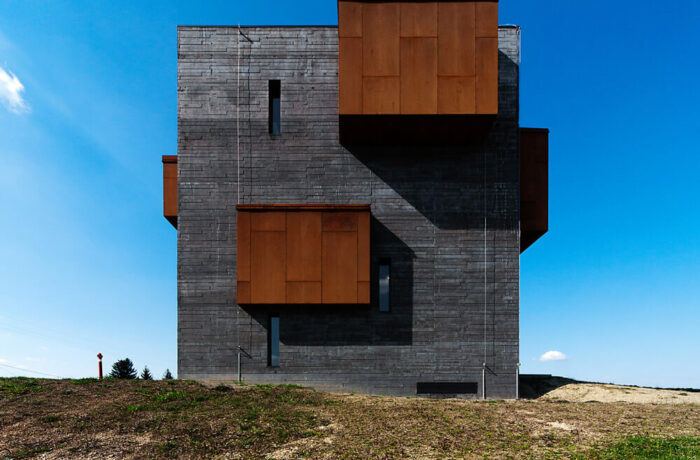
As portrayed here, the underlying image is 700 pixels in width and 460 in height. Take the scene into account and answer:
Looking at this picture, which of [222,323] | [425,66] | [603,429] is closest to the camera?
[603,429]

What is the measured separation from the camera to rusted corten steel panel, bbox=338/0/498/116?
12.2 meters

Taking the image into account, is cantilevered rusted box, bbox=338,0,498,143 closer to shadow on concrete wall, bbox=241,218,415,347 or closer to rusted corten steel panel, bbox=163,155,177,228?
shadow on concrete wall, bbox=241,218,415,347

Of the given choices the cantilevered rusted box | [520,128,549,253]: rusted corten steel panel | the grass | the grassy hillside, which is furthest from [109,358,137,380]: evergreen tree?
[520,128,549,253]: rusted corten steel panel

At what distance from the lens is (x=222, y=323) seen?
13.2 meters

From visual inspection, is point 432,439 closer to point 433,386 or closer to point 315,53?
point 433,386

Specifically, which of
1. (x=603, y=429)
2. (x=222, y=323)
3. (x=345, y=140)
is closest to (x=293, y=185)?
(x=345, y=140)

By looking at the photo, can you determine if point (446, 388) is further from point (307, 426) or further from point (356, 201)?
point (356, 201)

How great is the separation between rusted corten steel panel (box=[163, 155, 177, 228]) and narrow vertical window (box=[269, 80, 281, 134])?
392 cm

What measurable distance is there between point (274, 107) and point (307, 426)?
1070 cm

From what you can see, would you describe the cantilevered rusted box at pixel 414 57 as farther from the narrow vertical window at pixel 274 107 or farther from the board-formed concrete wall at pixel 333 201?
the narrow vertical window at pixel 274 107

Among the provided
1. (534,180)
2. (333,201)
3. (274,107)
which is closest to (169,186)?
(274,107)

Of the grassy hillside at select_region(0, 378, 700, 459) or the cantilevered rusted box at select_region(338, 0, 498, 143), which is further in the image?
the cantilevered rusted box at select_region(338, 0, 498, 143)

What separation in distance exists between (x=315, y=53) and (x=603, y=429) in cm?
1393

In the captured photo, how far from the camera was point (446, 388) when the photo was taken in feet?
42.2
